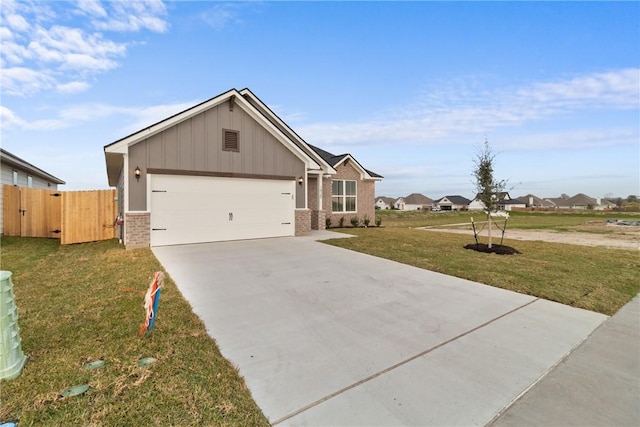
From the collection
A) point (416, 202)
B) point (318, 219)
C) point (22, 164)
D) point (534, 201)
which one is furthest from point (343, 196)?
point (534, 201)

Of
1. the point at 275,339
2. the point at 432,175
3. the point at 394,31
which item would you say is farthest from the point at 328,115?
the point at 432,175

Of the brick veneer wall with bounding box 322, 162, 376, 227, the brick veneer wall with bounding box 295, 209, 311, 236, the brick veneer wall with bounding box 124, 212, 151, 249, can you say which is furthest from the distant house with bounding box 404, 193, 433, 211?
the brick veneer wall with bounding box 124, 212, 151, 249

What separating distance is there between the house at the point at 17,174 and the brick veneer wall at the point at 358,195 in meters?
13.8

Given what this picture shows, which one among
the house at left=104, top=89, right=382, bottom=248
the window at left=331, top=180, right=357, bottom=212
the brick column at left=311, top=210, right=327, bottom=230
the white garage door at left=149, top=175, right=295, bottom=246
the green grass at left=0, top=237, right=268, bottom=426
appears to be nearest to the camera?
the green grass at left=0, top=237, right=268, bottom=426

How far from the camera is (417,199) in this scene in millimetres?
98312

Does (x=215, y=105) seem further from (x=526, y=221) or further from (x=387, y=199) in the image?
(x=387, y=199)

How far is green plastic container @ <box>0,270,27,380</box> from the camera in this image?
95.9 inches

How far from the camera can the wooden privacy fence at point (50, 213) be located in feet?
37.3

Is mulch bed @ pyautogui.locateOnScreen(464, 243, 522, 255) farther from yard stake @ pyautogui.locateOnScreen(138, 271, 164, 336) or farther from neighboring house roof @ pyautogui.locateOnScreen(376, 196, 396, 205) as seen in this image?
neighboring house roof @ pyautogui.locateOnScreen(376, 196, 396, 205)

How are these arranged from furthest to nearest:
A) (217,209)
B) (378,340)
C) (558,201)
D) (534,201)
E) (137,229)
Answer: (534,201) < (558,201) < (217,209) < (137,229) < (378,340)

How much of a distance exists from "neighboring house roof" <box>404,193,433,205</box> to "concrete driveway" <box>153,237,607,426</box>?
95682 mm

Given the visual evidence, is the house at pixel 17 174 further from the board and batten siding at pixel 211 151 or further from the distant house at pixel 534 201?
the distant house at pixel 534 201

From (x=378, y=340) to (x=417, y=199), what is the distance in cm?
10029

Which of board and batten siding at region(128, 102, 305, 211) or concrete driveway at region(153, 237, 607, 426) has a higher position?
board and batten siding at region(128, 102, 305, 211)
